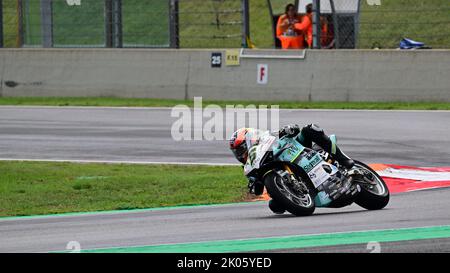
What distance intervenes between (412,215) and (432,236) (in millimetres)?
1529

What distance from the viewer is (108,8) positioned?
80.8ft

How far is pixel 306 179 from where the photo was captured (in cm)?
1045

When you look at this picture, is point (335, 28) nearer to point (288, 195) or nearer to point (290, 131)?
point (290, 131)

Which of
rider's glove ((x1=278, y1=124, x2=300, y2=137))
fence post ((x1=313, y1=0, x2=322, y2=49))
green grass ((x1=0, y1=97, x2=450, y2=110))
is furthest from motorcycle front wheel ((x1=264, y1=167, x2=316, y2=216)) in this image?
fence post ((x1=313, y1=0, x2=322, y2=49))

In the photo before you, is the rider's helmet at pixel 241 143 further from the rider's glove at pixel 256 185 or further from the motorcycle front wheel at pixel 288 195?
the motorcycle front wheel at pixel 288 195

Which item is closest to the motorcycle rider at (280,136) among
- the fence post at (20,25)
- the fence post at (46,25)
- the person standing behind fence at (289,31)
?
the person standing behind fence at (289,31)

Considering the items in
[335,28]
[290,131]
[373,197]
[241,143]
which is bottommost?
[373,197]

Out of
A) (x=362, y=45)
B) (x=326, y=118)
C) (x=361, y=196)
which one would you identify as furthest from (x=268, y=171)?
(x=362, y=45)

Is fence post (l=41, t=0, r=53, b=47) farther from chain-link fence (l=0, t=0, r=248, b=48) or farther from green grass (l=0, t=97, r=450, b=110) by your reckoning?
green grass (l=0, t=97, r=450, b=110)

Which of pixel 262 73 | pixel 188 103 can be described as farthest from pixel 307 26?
pixel 188 103

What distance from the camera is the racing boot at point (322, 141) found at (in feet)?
34.4

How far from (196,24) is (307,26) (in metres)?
2.64

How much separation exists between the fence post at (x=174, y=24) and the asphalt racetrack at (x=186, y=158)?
2.50 metres
